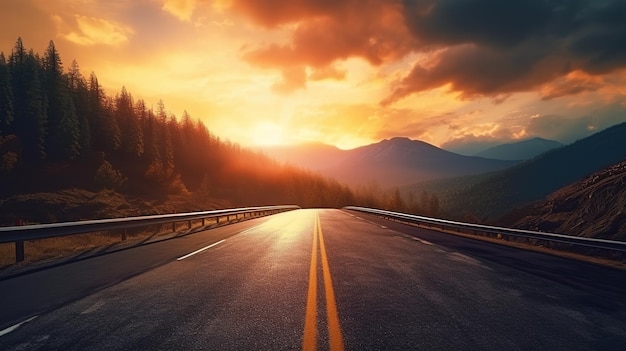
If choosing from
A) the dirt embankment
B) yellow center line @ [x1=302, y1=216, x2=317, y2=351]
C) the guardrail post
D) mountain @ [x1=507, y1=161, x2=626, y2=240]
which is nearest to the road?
yellow center line @ [x1=302, y1=216, x2=317, y2=351]

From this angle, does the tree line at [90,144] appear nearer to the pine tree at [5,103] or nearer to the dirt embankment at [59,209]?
the pine tree at [5,103]

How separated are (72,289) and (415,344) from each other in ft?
20.1

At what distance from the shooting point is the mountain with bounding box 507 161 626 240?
15.7 metres

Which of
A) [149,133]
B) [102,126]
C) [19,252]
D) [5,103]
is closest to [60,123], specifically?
[5,103]

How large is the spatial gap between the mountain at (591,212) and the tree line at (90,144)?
66.6 meters

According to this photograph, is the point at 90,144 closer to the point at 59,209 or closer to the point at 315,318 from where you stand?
the point at 59,209

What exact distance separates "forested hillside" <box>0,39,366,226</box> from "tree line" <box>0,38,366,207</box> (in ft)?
0.52

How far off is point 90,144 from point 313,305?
286 feet

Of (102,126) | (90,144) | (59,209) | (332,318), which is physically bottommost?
(332,318)

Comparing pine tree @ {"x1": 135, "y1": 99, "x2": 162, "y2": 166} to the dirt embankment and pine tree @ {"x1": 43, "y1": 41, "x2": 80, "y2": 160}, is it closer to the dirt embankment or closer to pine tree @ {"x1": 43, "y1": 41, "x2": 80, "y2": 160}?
pine tree @ {"x1": 43, "y1": 41, "x2": 80, "y2": 160}

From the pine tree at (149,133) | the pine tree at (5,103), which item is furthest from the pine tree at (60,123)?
the pine tree at (149,133)

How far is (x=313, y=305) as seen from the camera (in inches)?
222

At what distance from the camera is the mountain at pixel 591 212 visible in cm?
1574

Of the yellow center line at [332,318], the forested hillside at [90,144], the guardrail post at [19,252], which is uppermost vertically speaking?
the forested hillside at [90,144]
